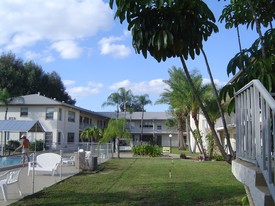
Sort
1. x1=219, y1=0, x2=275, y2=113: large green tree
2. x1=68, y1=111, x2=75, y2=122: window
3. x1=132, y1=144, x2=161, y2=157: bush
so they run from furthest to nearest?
x1=68, y1=111, x2=75, y2=122: window, x1=132, y1=144, x2=161, y2=157: bush, x1=219, y1=0, x2=275, y2=113: large green tree

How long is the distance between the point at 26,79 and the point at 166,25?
58547mm

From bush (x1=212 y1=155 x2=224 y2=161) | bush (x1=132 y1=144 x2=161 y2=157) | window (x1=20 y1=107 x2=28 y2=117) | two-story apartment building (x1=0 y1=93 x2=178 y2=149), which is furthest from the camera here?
window (x1=20 y1=107 x2=28 y2=117)

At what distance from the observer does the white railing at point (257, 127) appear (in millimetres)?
3652

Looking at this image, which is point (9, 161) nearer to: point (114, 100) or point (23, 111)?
point (23, 111)

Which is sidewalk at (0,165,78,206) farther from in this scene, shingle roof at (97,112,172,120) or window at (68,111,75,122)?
shingle roof at (97,112,172,120)

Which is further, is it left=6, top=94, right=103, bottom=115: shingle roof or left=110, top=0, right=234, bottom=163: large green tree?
left=6, top=94, right=103, bottom=115: shingle roof

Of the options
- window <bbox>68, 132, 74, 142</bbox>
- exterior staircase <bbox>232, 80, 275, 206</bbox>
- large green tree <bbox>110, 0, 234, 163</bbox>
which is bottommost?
exterior staircase <bbox>232, 80, 275, 206</bbox>

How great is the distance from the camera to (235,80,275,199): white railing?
3.65 m

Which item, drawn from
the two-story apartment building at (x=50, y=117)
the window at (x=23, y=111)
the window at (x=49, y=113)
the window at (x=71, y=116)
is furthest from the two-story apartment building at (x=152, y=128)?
the window at (x=49, y=113)

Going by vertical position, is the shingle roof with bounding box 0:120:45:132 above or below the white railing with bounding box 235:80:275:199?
Answer: above

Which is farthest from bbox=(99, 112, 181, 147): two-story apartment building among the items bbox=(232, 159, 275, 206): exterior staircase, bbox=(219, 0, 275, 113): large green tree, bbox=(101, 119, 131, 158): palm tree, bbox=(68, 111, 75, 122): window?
bbox=(232, 159, 275, 206): exterior staircase

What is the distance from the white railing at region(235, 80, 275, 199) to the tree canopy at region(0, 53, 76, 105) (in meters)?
52.6

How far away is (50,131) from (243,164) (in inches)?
1733

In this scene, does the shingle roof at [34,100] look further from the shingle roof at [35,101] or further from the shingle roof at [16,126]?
the shingle roof at [16,126]
